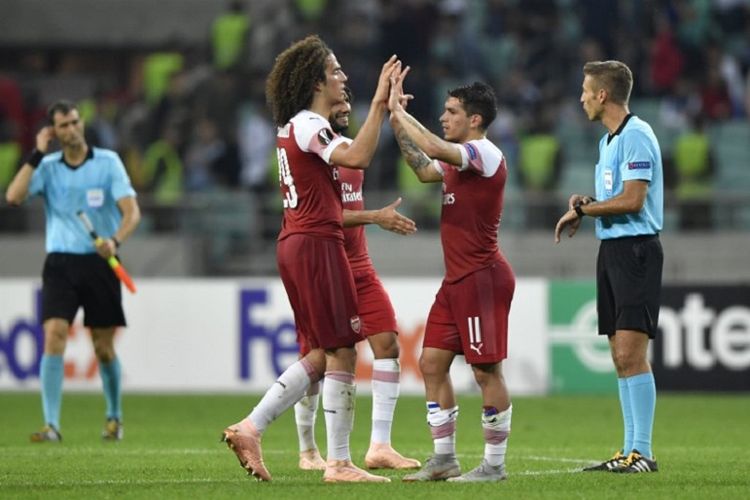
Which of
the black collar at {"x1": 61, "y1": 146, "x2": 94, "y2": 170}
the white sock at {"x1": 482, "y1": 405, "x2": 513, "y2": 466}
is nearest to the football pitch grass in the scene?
the white sock at {"x1": 482, "y1": 405, "x2": 513, "y2": 466}

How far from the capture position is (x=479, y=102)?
8945 mm

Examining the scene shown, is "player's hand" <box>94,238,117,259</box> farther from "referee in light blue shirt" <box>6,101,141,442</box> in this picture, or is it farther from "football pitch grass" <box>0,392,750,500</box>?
"football pitch grass" <box>0,392,750,500</box>

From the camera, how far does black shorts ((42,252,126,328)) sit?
41.2 feet

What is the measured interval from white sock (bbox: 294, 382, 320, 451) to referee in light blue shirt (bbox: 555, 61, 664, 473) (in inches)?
71.2

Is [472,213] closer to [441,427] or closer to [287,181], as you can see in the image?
[287,181]

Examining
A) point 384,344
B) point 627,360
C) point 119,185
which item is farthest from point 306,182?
point 119,185

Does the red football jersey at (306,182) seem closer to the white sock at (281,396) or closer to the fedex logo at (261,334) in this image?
the white sock at (281,396)

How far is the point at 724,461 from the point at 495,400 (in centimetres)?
229

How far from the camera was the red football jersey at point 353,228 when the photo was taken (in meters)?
10.3

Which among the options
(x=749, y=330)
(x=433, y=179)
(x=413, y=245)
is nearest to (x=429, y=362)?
(x=433, y=179)

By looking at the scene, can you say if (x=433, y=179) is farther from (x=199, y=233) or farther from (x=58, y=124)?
(x=199, y=233)

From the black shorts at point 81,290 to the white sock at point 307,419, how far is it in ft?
9.84

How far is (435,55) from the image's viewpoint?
2258 centimetres

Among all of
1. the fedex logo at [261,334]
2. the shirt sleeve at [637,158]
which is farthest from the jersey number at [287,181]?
the fedex logo at [261,334]
